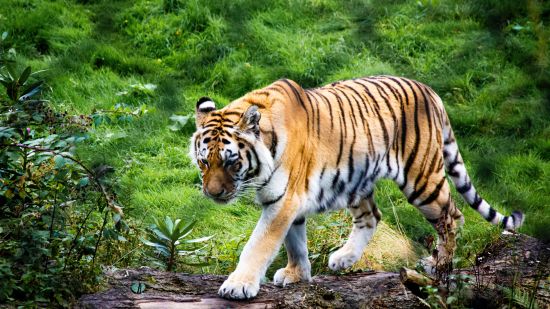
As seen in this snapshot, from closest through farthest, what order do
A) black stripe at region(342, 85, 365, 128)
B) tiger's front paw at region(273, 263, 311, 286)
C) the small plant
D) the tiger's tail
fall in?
1. tiger's front paw at region(273, 263, 311, 286)
2. the small plant
3. black stripe at region(342, 85, 365, 128)
4. the tiger's tail

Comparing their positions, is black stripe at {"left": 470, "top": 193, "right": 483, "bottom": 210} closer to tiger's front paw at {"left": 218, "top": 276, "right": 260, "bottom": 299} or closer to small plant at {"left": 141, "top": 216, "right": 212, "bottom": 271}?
small plant at {"left": 141, "top": 216, "right": 212, "bottom": 271}

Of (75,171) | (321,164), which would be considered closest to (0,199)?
(75,171)

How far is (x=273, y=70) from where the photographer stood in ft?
5.30

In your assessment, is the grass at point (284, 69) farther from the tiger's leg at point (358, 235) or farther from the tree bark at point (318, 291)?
the tree bark at point (318, 291)

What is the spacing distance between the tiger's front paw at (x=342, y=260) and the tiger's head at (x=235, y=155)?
1.20 meters

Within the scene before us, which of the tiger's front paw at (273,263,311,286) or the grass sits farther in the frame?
the tiger's front paw at (273,263,311,286)

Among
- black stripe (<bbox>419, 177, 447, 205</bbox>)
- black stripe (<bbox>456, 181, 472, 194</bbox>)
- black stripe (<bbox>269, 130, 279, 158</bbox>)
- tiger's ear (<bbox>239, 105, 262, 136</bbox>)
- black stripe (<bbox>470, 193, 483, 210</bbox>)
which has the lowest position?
black stripe (<bbox>470, 193, 483, 210</bbox>)

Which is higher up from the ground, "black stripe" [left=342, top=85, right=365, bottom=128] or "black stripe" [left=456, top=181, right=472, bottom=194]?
"black stripe" [left=342, top=85, right=365, bottom=128]

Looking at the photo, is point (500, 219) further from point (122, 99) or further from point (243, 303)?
point (122, 99)

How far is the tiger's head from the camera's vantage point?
13.1 ft

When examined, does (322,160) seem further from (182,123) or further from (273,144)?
(182,123)

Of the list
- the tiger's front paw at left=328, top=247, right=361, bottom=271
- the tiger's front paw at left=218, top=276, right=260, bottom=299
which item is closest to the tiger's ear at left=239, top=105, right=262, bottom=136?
the tiger's front paw at left=218, top=276, right=260, bottom=299

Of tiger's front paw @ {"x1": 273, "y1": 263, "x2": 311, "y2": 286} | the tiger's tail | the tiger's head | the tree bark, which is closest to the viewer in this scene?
the tree bark

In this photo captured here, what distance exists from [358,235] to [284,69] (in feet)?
11.8
